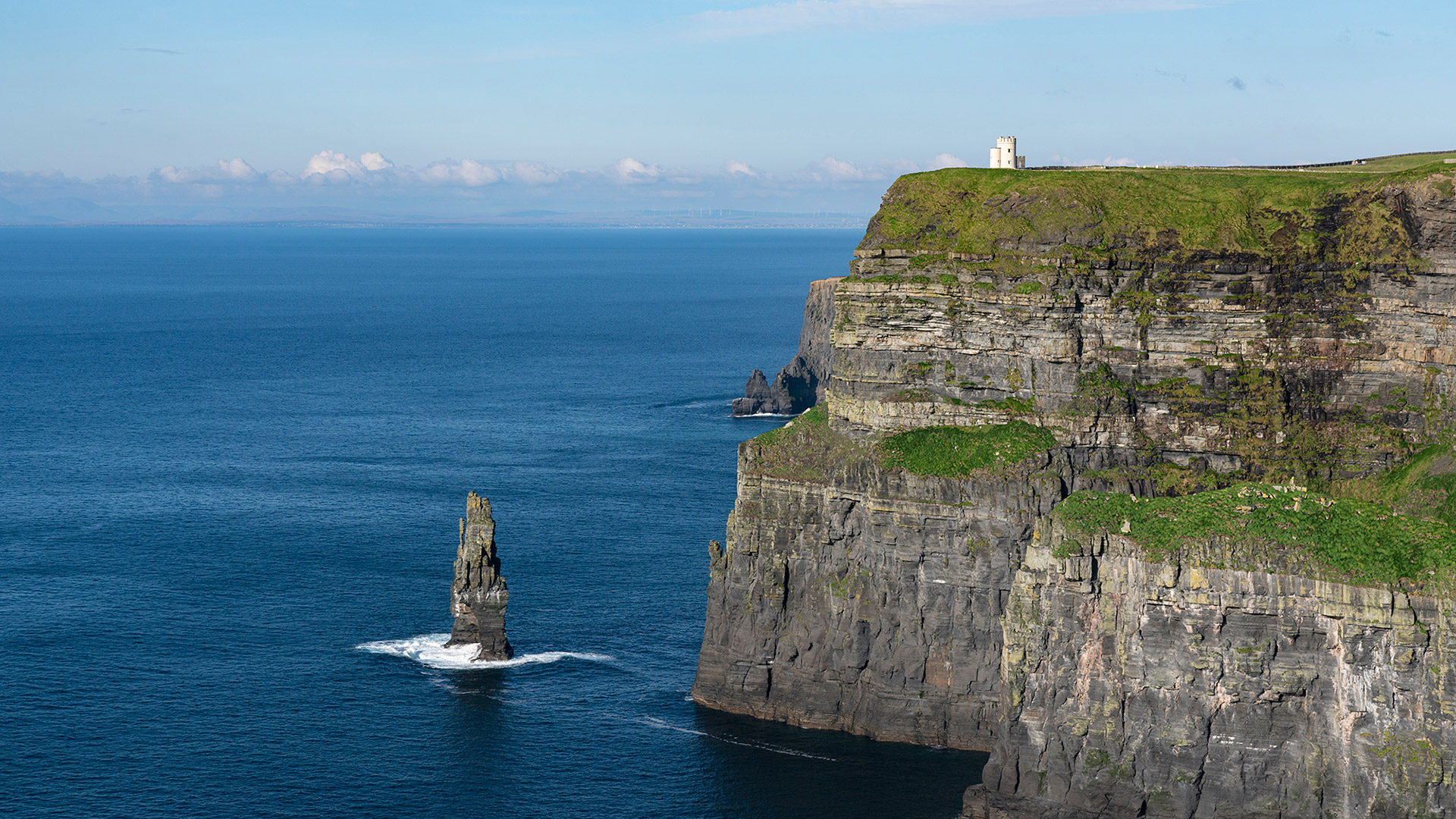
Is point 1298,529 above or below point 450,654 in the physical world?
above

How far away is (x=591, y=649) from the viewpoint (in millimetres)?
101000

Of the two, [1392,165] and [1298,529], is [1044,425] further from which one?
[1392,165]

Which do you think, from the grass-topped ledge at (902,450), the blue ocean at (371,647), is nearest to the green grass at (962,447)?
the grass-topped ledge at (902,450)

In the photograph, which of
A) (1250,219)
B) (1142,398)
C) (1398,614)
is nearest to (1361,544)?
(1398,614)

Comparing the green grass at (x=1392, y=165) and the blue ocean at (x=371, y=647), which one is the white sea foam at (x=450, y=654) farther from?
the green grass at (x=1392, y=165)

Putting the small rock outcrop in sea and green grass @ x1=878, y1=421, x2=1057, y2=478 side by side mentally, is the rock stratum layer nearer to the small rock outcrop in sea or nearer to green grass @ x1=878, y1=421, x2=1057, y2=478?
green grass @ x1=878, y1=421, x2=1057, y2=478

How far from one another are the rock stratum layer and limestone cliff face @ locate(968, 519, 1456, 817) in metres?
0.26

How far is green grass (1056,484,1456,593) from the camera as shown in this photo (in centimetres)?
6431

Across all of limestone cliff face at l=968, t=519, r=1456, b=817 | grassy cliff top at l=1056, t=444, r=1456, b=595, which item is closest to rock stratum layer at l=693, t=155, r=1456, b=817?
limestone cliff face at l=968, t=519, r=1456, b=817

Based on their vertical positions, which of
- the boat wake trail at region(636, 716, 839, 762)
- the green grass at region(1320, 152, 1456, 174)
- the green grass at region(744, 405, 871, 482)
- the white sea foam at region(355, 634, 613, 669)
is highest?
the green grass at region(1320, 152, 1456, 174)

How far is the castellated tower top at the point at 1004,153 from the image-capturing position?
98312 millimetres

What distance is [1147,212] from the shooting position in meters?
88.0

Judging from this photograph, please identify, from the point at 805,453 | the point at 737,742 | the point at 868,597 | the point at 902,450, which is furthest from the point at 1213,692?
the point at 805,453

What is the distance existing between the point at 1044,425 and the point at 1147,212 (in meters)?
14.0
